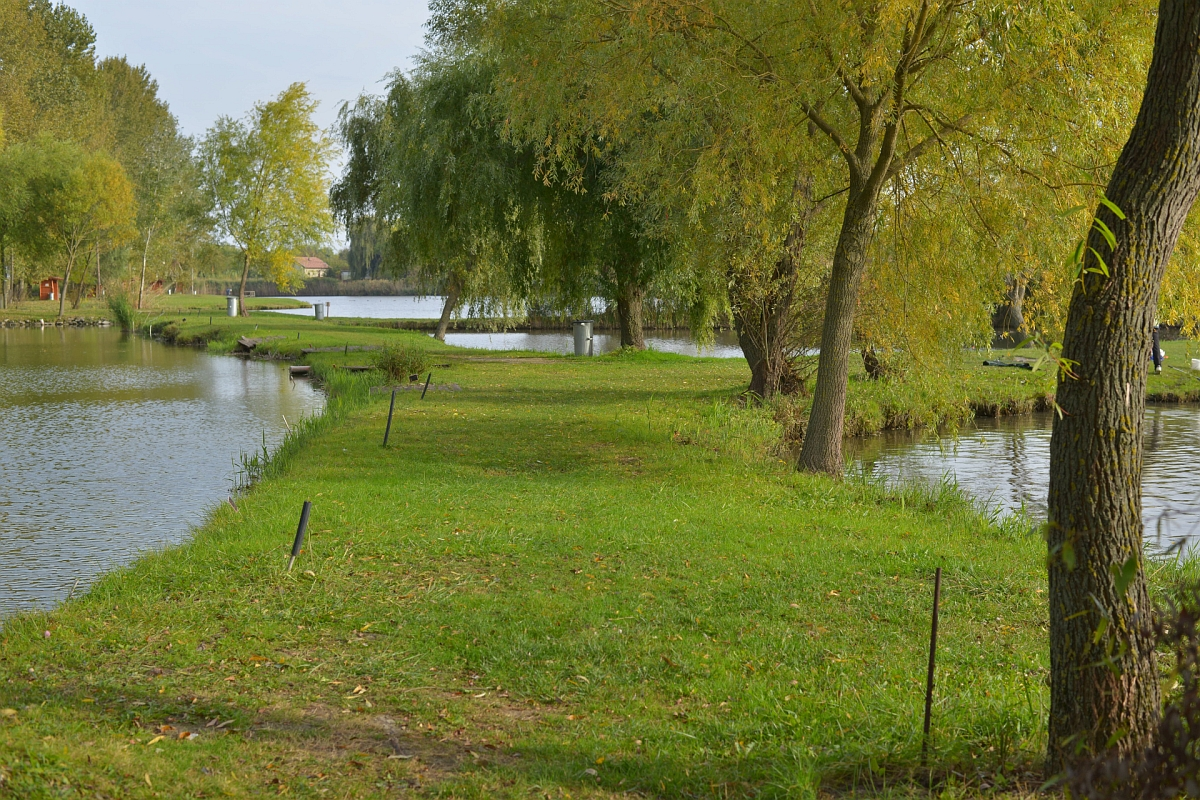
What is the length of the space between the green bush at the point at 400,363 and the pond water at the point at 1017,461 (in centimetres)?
918

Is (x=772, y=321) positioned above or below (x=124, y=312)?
below

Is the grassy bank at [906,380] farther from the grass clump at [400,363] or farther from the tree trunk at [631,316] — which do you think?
the grass clump at [400,363]

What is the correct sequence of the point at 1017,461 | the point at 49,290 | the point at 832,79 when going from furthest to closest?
the point at 49,290, the point at 1017,461, the point at 832,79

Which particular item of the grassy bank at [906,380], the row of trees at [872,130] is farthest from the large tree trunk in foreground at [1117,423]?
the row of trees at [872,130]

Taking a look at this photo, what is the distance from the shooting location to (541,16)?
1262 centimetres

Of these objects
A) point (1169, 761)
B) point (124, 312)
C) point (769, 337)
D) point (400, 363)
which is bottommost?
point (1169, 761)

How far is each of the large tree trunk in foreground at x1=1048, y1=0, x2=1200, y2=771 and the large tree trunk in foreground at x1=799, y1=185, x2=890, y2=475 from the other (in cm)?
727

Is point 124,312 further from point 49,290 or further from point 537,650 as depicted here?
point 537,650

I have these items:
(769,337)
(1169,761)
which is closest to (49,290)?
(769,337)

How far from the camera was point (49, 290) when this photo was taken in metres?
60.8

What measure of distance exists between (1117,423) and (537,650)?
3.36 meters

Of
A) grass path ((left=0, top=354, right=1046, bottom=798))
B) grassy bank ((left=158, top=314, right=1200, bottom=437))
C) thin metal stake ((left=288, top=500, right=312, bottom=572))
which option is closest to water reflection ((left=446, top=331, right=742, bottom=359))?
grassy bank ((left=158, top=314, right=1200, bottom=437))

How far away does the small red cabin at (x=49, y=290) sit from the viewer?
198 ft

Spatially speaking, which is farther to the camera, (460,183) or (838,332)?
(460,183)
